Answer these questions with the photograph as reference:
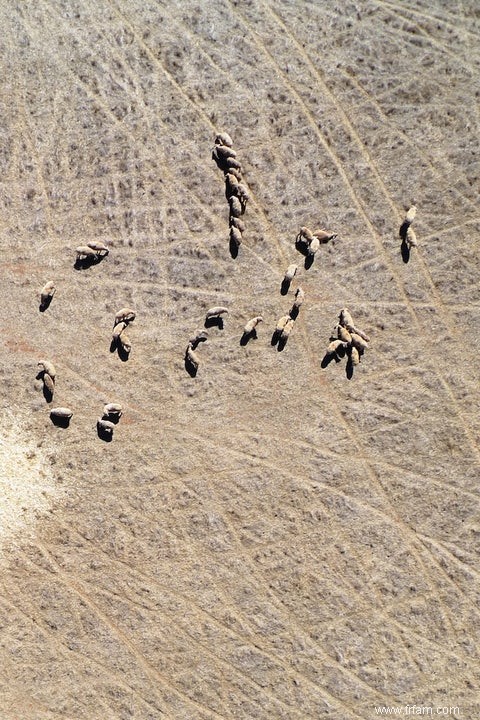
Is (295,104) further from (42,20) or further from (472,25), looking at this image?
(42,20)

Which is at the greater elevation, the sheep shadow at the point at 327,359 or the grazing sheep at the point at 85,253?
the grazing sheep at the point at 85,253

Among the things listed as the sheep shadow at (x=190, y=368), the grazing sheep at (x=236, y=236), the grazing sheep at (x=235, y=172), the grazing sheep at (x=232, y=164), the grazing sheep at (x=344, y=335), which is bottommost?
the sheep shadow at (x=190, y=368)

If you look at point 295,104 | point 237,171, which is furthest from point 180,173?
point 295,104

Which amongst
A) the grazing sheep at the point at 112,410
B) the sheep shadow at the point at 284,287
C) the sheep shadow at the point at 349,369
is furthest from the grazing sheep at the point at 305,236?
the grazing sheep at the point at 112,410

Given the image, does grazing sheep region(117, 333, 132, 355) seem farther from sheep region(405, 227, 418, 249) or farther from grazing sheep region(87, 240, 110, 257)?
sheep region(405, 227, 418, 249)

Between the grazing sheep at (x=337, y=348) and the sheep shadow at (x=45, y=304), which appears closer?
the grazing sheep at (x=337, y=348)

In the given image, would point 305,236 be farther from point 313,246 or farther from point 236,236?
point 236,236

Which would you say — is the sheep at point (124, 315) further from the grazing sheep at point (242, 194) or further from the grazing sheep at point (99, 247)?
the grazing sheep at point (242, 194)
